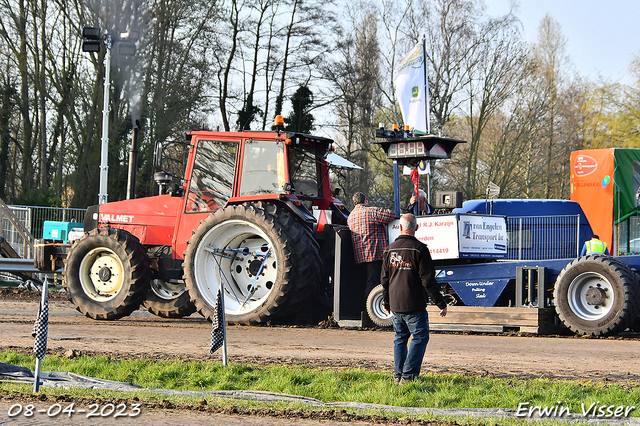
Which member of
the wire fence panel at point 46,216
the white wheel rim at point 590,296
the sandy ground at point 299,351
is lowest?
the sandy ground at point 299,351

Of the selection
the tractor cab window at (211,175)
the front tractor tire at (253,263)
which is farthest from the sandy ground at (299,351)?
the tractor cab window at (211,175)

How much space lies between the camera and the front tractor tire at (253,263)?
10.9m

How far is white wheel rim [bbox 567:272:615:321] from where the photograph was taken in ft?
→ 33.6

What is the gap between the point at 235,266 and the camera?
11.7 metres

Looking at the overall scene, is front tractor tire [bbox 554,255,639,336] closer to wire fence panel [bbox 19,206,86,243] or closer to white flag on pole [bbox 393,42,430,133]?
white flag on pole [bbox 393,42,430,133]

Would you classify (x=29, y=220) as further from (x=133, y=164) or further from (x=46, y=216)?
(x=133, y=164)

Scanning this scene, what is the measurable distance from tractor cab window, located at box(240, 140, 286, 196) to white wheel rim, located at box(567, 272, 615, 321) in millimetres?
4529

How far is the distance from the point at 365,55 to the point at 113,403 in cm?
3156

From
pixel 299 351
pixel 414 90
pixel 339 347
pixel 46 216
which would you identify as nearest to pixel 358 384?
pixel 299 351

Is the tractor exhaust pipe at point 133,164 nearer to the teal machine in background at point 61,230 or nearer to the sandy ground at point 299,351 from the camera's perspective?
the teal machine in background at point 61,230

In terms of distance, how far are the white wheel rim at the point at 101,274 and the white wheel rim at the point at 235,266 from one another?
141cm

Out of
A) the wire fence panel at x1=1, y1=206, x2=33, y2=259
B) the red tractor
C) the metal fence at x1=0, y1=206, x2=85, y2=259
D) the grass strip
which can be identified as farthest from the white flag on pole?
the wire fence panel at x1=1, y1=206, x2=33, y2=259

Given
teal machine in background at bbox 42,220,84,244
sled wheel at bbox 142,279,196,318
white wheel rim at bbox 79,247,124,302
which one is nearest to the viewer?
white wheel rim at bbox 79,247,124,302

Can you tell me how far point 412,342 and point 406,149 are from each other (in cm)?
545
